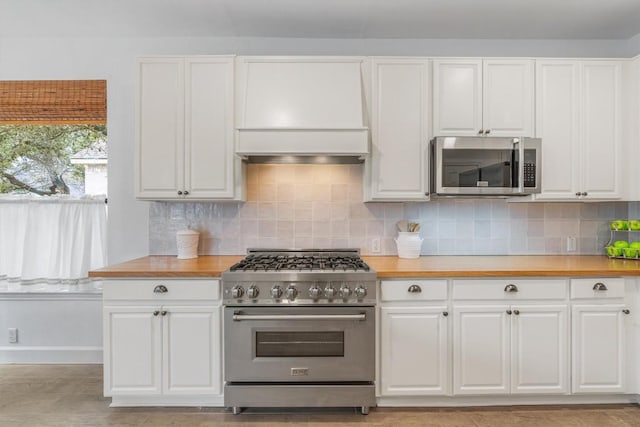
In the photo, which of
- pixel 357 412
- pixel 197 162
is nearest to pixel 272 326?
pixel 357 412

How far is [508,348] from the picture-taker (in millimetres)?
2461

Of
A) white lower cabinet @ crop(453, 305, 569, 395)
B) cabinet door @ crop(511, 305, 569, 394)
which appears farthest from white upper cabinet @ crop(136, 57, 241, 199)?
cabinet door @ crop(511, 305, 569, 394)

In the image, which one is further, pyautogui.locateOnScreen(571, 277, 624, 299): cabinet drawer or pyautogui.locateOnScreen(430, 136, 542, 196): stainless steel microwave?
pyautogui.locateOnScreen(430, 136, 542, 196): stainless steel microwave

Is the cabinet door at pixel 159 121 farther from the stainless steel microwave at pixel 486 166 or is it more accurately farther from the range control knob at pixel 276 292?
the stainless steel microwave at pixel 486 166

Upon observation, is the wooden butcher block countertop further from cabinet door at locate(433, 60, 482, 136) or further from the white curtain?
cabinet door at locate(433, 60, 482, 136)

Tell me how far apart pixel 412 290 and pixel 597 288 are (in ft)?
4.07

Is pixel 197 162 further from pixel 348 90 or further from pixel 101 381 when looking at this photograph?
pixel 101 381

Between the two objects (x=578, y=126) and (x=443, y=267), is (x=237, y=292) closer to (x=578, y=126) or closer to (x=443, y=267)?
(x=443, y=267)

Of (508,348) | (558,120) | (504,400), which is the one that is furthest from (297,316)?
(558,120)

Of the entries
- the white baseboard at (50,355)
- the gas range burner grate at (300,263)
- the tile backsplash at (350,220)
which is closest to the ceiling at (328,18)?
the tile backsplash at (350,220)

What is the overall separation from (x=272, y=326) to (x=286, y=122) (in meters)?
1.42

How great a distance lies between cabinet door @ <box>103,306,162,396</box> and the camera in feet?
7.98

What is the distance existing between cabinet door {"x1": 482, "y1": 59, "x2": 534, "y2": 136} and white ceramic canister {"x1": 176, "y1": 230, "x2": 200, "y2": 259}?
2441 millimetres

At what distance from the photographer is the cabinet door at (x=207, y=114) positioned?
2799 mm
